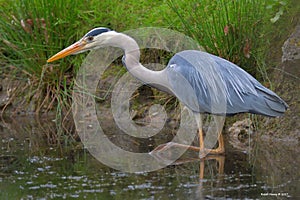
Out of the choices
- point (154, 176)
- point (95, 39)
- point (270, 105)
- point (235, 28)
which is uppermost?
point (235, 28)

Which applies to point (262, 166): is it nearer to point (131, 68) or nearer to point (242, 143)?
point (242, 143)

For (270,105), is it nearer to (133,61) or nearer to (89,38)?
(133,61)

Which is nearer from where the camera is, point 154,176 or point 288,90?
point 154,176

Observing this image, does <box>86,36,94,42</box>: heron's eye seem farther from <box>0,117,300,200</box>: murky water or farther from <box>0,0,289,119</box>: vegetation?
<box>0,0,289,119</box>: vegetation

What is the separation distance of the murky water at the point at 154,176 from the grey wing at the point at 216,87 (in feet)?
1.45

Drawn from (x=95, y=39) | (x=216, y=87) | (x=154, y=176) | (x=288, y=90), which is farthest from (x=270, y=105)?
(x=95, y=39)

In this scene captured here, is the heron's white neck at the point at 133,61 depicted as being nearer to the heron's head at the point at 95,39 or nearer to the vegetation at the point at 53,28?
the heron's head at the point at 95,39

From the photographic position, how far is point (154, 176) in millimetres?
5781

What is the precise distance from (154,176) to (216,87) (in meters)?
1.19

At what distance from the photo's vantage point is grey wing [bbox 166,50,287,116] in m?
6.34

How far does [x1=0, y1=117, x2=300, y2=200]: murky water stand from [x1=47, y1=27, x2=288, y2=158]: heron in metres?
0.41

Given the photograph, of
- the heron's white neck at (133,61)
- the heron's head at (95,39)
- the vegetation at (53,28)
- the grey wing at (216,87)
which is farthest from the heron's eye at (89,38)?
the vegetation at (53,28)

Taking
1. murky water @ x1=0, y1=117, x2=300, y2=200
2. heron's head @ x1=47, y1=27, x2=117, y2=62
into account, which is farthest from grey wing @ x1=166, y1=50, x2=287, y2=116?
heron's head @ x1=47, y1=27, x2=117, y2=62

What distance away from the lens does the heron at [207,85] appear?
6355 millimetres
